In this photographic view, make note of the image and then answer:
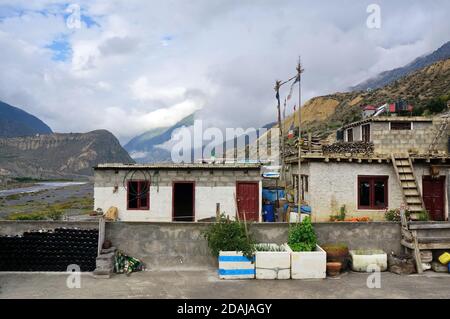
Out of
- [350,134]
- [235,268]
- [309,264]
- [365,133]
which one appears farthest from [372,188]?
[235,268]

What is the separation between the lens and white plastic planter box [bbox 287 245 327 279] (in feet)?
49.1

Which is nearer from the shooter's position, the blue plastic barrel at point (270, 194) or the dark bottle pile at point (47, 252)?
the dark bottle pile at point (47, 252)

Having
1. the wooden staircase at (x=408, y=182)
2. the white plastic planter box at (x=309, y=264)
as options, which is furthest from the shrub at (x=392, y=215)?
the white plastic planter box at (x=309, y=264)

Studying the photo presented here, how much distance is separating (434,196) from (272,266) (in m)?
12.0

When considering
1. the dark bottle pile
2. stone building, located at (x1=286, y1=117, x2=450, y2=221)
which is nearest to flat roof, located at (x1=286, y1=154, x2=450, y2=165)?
stone building, located at (x1=286, y1=117, x2=450, y2=221)

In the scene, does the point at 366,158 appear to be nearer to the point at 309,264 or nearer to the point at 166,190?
the point at 309,264

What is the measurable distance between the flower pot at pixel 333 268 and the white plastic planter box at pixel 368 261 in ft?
3.37

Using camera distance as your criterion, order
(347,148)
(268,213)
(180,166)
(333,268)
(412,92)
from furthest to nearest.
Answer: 1. (412,92)
2. (347,148)
3. (268,213)
4. (180,166)
5. (333,268)

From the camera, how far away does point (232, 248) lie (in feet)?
50.3

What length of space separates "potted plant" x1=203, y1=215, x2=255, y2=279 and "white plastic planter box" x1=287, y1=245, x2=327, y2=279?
1626mm

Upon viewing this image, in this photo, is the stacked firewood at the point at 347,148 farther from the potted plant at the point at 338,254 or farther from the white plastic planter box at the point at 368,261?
the potted plant at the point at 338,254

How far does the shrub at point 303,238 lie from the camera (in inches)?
606
